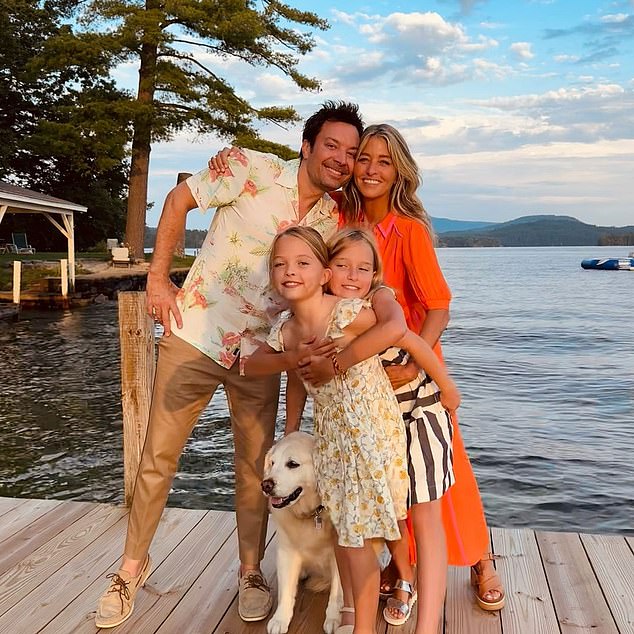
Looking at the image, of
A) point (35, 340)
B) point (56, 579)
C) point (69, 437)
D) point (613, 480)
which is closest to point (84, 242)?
point (35, 340)

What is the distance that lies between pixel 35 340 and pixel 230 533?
1420 cm

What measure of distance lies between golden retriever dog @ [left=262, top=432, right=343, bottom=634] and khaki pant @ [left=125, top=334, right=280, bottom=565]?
33 centimetres

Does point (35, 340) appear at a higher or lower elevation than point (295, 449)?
lower

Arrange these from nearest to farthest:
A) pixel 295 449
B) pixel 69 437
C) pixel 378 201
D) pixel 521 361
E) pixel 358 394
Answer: pixel 358 394 → pixel 295 449 → pixel 378 201 → pixel 69 437 → pixel 521 361

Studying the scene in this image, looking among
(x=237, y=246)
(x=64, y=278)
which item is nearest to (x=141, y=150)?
(x=64, y=278)

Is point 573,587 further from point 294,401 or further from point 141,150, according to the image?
point 141,150

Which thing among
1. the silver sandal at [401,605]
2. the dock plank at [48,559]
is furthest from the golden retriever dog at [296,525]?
the dock plank at [48,559]

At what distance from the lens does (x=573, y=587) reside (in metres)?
3.26

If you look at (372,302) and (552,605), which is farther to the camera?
(552,605)

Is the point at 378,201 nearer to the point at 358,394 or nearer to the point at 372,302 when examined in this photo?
the point at 372,302

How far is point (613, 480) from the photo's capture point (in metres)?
8.02

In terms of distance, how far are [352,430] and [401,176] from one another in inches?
42.3

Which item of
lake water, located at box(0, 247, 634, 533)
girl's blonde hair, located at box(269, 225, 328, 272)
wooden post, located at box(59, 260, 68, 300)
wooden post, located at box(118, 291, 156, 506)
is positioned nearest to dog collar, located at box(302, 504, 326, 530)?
girl's blonde hair, located at box(269, 225, 328, 272)

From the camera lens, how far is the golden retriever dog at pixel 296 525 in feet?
9.09
